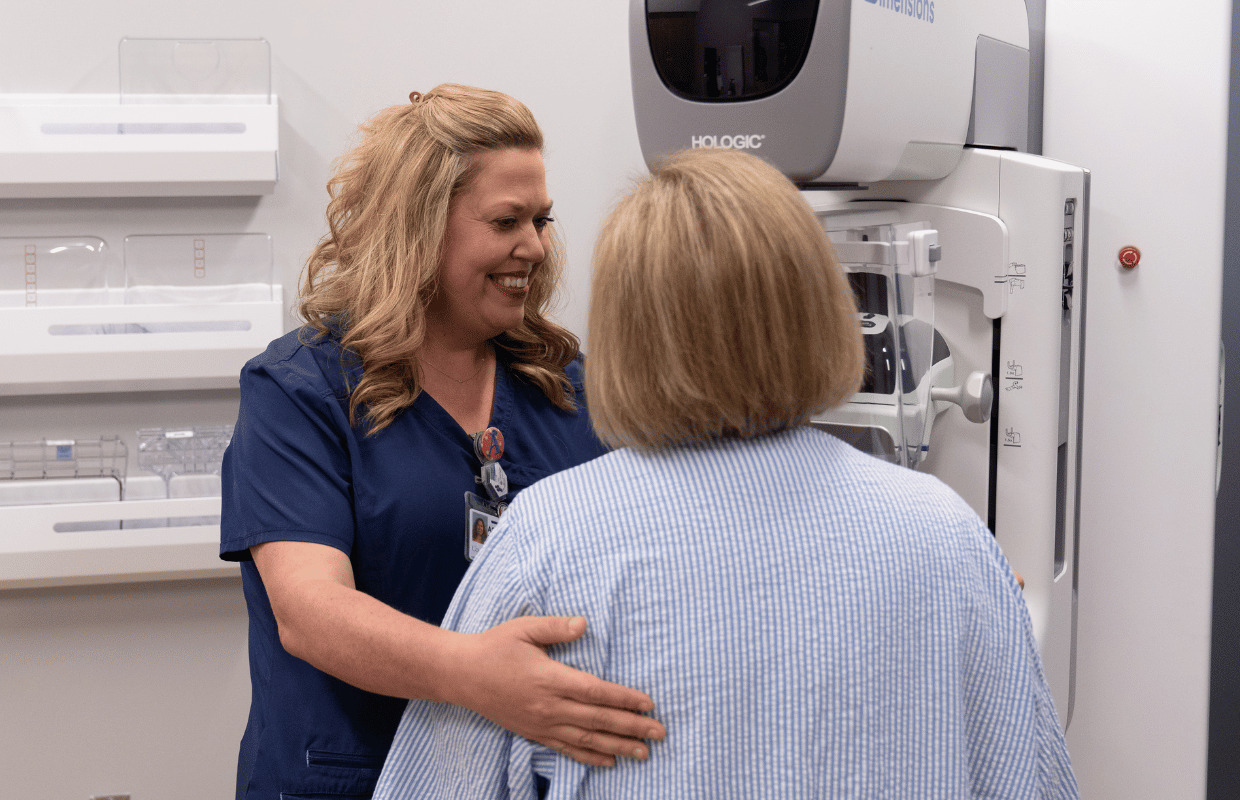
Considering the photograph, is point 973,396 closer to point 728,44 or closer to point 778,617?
point 728,44

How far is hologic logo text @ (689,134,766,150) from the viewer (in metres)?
1.29

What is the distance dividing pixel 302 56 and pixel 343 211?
74 centimetres

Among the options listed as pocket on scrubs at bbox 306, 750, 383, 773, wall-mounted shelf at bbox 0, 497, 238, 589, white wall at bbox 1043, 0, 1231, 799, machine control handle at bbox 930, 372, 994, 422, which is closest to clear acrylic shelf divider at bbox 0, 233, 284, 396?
wall-mounted shelf at bbox 0, 497, 238, 589

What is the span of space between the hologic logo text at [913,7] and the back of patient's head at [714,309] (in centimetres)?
57

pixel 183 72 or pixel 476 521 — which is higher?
pixel 183 72

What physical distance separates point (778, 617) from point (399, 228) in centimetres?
77

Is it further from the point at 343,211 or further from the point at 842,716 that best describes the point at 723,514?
the point at 343,211

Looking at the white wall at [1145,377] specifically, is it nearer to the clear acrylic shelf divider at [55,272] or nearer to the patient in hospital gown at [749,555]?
the patient in hospital gown at [749,555]

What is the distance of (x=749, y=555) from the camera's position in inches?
30.4

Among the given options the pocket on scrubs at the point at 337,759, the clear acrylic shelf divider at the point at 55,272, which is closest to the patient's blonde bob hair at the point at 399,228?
the pocket on scrubs at the point at 337,759

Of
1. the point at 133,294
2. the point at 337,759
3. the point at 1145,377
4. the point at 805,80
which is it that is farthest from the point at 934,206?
the point at 133,294

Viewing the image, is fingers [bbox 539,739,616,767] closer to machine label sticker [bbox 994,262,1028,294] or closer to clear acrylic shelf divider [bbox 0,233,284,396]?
machine label sticker [bbox 994,262,1028,294]

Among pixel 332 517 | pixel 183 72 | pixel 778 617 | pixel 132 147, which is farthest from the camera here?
pixel 183 72

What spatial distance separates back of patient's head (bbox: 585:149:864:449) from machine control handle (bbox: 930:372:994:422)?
0.78m
